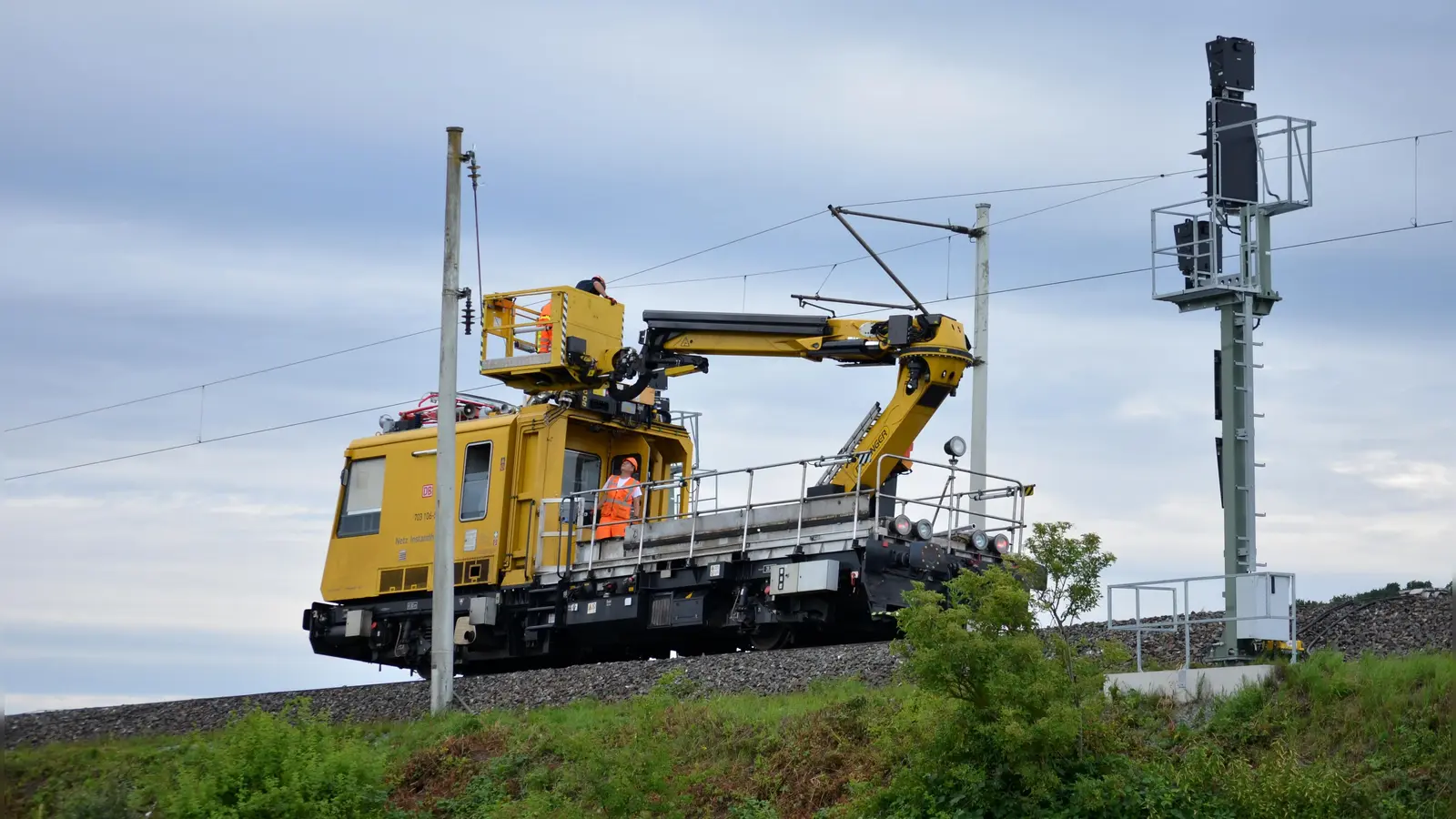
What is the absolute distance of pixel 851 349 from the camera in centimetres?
2216

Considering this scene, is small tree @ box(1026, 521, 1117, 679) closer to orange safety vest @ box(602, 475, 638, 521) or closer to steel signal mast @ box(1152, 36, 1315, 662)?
steel signal mast @ box(1152, 36, 1315, 662)

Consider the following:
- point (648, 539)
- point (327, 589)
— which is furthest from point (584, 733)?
point (327, 589)

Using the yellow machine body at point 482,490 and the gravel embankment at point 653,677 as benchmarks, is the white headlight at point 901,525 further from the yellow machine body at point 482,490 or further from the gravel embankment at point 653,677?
the yellow machine body at point 482,490

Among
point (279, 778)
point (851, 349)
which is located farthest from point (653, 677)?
point (851, 349)

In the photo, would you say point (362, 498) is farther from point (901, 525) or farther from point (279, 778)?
point (279, 778)

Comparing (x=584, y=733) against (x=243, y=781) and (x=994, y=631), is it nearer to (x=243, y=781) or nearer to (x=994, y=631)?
(x=243, y=781)

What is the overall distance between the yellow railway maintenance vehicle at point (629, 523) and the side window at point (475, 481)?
3 cm

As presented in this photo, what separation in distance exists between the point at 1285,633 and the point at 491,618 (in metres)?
11.9

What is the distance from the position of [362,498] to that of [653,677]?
27.1 ft

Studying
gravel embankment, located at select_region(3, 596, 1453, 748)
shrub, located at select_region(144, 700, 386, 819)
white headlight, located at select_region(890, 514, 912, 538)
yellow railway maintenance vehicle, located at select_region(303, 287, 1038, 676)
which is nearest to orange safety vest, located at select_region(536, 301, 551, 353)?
yellow railway maintenance vehicle, located at select_region(303, 287, 1038, 676)

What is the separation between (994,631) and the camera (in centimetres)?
1330

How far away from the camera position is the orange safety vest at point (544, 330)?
23422 millimetres

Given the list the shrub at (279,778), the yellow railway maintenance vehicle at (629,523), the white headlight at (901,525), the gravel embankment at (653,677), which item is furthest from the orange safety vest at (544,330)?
the shrub at (279,778)

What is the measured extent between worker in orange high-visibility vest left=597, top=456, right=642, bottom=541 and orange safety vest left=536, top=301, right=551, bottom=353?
2072mm
